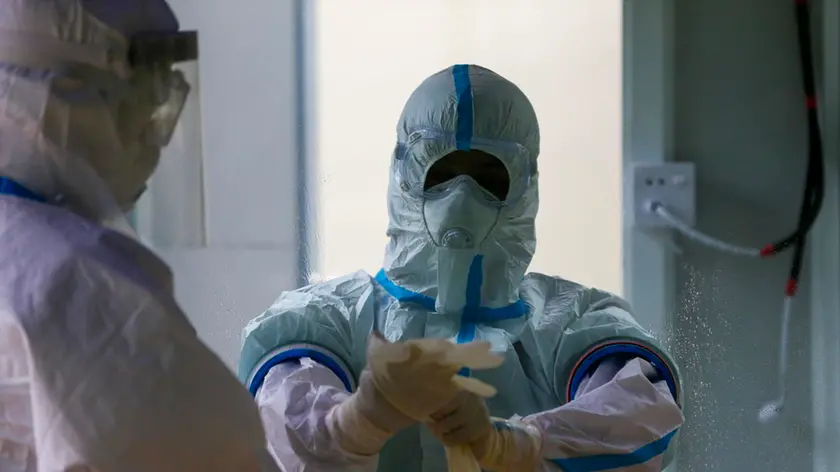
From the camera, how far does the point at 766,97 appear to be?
126 cm

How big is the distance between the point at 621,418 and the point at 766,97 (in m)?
0.69

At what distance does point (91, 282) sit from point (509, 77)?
2.72ft

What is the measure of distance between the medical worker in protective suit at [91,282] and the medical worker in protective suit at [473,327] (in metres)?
0.26

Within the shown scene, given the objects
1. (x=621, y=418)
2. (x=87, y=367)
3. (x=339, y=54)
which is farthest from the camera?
(x=339, y=54)

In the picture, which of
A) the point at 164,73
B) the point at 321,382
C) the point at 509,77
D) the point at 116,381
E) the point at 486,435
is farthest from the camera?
the point at 509,77

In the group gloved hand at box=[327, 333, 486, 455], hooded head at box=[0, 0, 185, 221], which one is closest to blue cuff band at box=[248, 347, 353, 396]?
gloved hand at box=[327, 333, 486, 455]

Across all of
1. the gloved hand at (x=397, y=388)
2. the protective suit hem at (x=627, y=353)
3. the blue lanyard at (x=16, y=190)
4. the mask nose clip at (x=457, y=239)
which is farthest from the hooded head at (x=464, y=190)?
the blue lanyard at (x=16, y=190)

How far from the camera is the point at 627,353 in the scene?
875mm

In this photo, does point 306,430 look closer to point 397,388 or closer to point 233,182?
point 397,388

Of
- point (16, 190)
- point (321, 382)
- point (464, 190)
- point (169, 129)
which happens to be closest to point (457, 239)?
point (464, 190)

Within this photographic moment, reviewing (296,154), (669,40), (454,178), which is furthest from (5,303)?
(669,40)

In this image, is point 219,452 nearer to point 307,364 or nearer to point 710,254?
point 307,364

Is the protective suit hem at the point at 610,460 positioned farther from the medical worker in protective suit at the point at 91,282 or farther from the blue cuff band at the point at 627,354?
the medical worker in protective suit at the point at 91,282

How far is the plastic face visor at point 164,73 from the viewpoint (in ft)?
1.86
